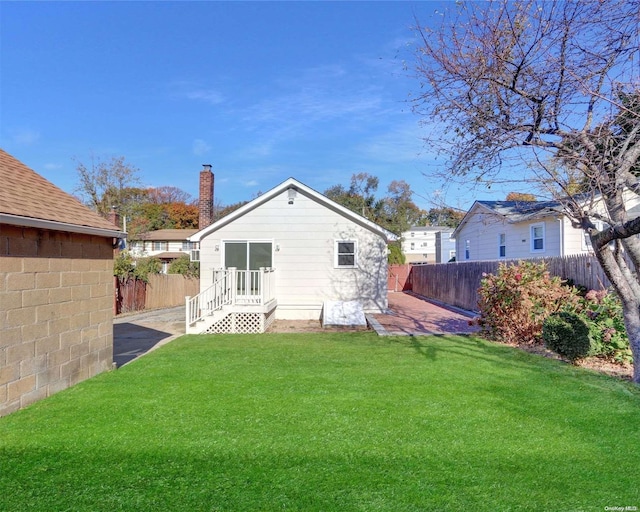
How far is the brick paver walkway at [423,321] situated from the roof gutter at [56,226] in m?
6.72

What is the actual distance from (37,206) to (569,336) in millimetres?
8561

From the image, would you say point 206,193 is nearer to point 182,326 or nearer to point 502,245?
point 182,326

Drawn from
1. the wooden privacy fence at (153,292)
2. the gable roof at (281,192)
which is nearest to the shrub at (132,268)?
the wooden privacy fence at (153,292)

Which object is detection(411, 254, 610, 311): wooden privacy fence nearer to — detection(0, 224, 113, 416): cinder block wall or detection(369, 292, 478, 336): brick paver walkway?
detection(369, 292, 478, 336): brick paver walkway

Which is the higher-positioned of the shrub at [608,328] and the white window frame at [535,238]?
the white window frame at [535,238]

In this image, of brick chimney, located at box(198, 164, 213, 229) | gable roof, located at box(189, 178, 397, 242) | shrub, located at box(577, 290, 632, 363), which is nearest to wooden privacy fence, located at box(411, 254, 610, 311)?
shrub, located at box(577, 290, 632, 363)

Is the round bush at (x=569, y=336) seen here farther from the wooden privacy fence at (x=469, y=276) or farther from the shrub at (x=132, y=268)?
the shrub at (x=132, y=268)

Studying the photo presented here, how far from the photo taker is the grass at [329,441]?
2.91 meters

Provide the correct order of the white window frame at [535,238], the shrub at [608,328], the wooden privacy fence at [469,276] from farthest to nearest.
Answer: the white window frame at [535,238], the wooden privacy fence at [469,276], the shrub at [608,328]

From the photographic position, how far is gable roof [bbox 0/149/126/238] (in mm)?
4953

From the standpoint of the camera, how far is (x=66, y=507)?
110 inches

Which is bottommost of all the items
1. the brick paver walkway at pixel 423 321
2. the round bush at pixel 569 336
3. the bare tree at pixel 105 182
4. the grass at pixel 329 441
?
the brick paver walkway at pixel 423 321

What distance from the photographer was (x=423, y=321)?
12938mm

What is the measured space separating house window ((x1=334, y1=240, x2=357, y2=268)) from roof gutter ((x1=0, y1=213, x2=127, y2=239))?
8419mm
